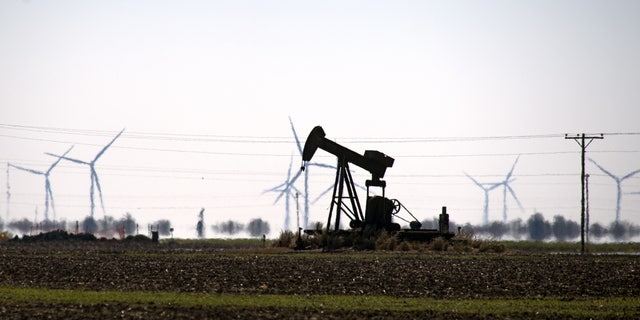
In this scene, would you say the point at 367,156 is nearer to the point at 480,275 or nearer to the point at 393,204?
the point at 393,204

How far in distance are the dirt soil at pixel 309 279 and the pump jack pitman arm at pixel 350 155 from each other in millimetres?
16374

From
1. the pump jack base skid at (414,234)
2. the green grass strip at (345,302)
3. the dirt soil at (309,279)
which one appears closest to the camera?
the dirt soil at (309,279)

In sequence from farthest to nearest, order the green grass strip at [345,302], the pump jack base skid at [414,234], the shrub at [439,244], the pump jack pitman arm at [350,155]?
the pump jack pitman arm at [350,155], the pump jack base skid at [414,234], the shrub at [439,244], the green grass strip at [345,302]

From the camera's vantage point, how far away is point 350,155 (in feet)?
226

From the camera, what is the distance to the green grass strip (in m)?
29.0

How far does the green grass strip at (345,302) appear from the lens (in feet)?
95.0

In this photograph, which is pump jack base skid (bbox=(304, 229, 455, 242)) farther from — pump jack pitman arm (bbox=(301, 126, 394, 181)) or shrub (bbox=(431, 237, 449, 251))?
pump jack pitman arm (bbox=(301, 126, 394, 181))

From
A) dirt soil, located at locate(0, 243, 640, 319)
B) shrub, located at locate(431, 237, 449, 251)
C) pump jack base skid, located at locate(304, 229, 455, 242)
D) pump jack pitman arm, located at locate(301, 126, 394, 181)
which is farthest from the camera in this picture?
pump jack pitman arm, located at locate(301, 126, 394, 181)

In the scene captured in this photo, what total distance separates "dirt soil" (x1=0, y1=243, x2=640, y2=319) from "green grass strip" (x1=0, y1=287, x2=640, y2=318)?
46.9 inches

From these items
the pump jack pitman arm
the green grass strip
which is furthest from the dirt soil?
the pump jack pitman arm

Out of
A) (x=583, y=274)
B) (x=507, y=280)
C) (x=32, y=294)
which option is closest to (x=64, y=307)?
(x=32, y=294)

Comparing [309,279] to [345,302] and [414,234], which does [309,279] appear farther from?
[414,234]

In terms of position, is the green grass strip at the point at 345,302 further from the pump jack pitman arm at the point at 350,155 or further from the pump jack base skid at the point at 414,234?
the pump jack pitman arm at the point at 350,155

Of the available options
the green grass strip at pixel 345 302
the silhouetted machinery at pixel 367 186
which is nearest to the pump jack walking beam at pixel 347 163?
the silhouetted machinery at pixel 367 186
